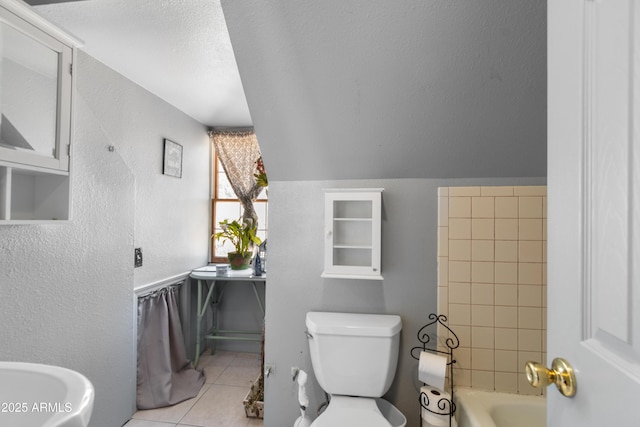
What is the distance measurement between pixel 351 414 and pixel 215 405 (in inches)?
48.4

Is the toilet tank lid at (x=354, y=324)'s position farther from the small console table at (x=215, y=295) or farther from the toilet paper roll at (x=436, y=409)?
the small console table at (x=215, y=295)

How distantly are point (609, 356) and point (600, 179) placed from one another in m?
0.25

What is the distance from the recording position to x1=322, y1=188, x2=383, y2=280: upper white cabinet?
157 centimetres

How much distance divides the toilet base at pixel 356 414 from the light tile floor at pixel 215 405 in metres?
0.81

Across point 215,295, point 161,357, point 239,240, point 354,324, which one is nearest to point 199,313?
point 215,295

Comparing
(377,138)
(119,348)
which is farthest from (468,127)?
(119,348)

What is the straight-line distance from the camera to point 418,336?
64.2 inches

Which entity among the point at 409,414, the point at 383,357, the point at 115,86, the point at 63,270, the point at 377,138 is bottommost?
the point at 409,414

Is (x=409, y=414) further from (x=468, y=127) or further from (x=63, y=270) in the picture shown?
(x=63, y=270)

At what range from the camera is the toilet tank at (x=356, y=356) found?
1455 mm

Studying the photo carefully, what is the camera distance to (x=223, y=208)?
124 inches

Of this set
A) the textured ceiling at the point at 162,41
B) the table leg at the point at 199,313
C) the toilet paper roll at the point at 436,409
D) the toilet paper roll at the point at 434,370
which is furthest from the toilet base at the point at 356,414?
the textured ceiling at the point at 162,41

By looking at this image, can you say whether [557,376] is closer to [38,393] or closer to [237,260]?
[38,393]

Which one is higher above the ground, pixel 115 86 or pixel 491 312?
pixel 115 86
